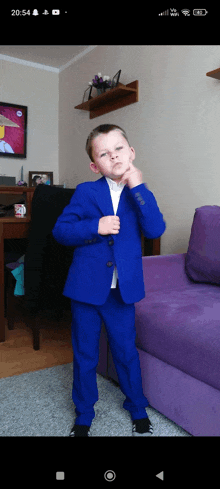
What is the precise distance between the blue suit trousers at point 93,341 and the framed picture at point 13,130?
3.09 meters

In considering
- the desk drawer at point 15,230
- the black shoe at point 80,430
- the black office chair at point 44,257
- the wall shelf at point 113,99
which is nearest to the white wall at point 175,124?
the wall shelf at point 113,99

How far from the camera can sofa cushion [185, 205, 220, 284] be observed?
5.15 feet

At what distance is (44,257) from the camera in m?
1.85

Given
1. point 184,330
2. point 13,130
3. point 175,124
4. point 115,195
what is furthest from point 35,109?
point 184,330

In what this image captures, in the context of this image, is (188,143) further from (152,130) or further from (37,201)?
(37,201)

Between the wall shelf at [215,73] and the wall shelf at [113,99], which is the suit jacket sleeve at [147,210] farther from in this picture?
the wall shelf at [113,99]

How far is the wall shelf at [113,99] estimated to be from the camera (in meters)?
2.62

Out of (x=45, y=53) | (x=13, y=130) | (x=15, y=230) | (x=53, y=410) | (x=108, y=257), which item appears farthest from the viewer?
(x=13, y=130)

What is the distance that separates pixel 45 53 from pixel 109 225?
3.36 m

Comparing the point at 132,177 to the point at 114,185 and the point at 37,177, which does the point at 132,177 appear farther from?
the point at 37,177

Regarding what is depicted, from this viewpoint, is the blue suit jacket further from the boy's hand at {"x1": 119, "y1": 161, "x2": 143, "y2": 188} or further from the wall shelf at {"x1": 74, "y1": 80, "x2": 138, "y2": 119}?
the wall shelf at {"x1": 74, "y1": 80, "x2": 138, "y2": 119}
